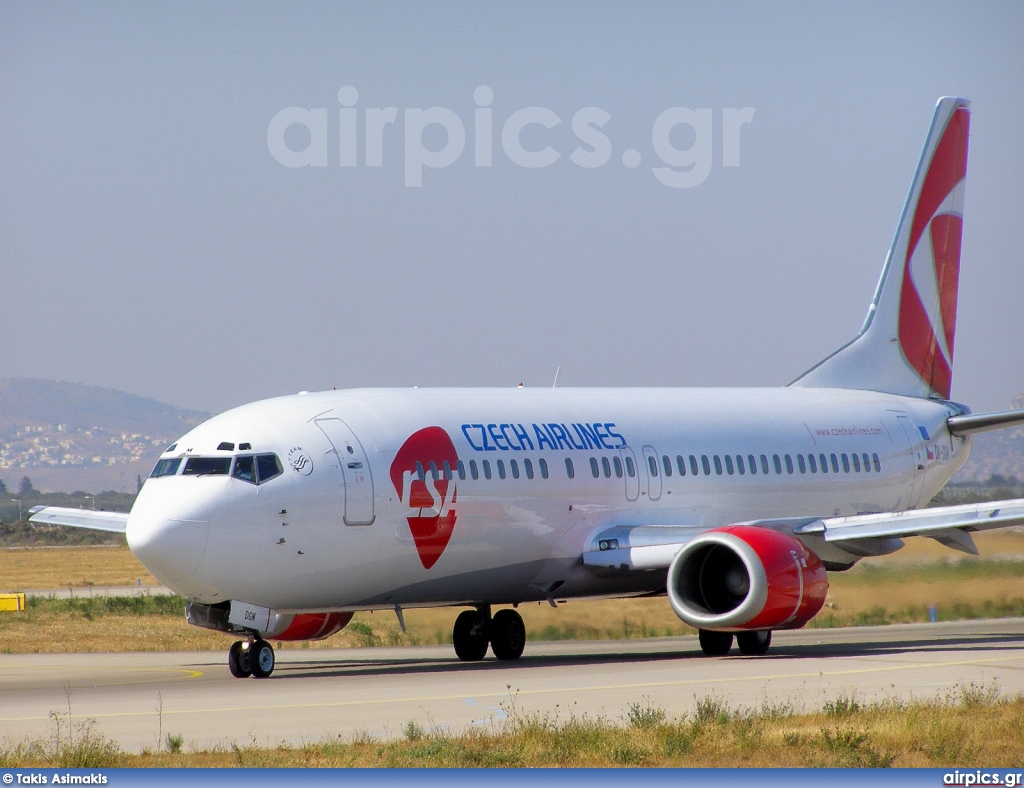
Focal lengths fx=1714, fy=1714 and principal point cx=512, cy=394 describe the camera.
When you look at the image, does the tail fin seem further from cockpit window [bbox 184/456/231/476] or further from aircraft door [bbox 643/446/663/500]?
cockpit window [bbox 184/456/231/476]

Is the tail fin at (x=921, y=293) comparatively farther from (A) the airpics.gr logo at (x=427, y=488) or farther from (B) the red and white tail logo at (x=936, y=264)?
(A) the airpics.gr logo at (x=427, y=488)

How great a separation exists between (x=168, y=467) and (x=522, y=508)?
6094 millimetres

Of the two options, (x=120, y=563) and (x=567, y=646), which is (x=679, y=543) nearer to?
(x=567, y=646)

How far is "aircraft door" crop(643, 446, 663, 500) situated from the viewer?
100 ft

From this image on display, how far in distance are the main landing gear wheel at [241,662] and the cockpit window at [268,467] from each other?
8.67 feet

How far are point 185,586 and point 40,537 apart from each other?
4665 inches

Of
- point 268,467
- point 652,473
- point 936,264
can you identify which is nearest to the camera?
point 268,467

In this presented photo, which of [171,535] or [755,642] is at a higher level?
[171,535]

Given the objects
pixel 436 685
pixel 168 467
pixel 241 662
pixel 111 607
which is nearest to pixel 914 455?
pixel 436 685

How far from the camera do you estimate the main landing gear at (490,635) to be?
2972cm

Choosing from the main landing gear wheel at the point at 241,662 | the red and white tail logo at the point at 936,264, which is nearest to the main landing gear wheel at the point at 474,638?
the main landing gear wheel at the point at 241,662

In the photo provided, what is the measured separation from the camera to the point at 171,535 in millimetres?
23938

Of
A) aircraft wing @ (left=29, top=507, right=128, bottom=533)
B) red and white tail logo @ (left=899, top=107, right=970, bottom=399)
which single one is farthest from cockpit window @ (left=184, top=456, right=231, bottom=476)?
red and white tail logo @ (left=899, top=107, right=970, bottom=399)

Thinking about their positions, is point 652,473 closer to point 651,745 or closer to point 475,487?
point 475,487
